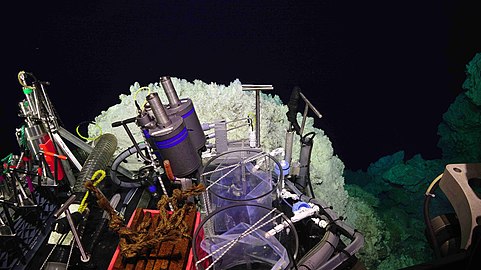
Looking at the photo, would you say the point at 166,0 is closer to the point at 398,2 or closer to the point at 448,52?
the point at 398,2

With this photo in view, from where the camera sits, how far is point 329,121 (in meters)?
5.84

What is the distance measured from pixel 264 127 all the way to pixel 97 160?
170cm

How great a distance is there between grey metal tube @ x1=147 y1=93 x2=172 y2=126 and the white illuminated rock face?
4.49ft

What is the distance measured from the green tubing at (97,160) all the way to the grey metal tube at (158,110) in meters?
1.00

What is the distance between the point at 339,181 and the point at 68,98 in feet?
12.3

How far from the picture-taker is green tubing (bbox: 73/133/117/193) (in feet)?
9.14

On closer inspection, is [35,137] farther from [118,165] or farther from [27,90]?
[118,165]

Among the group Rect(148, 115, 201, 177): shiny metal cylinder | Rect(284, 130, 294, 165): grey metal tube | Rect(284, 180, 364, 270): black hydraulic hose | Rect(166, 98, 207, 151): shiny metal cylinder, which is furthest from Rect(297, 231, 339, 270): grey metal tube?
Rect(166, 98, 207, 151): shiny metal cylinder

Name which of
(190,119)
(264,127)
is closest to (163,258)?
(190,119)

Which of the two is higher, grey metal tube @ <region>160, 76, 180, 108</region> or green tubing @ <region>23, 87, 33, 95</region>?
green tubing @ <region>23, 87, 33, 95</region>

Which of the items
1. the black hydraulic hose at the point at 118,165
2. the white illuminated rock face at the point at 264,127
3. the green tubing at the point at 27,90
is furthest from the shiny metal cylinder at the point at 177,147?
the white illuminated rock face at the point at 264,127

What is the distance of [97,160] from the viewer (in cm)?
300

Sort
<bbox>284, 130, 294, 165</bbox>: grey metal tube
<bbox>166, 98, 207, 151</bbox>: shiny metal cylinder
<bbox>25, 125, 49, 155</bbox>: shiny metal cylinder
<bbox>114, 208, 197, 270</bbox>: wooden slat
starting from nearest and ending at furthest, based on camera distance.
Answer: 1. <bbox>114, 208, 197, 270</bbox>: wooden slat
2. <bbox>166, 98, 207, 151</bbox>: shiny metal cylinder
3. <bbox>25, 125, 49, 155</bbox>: shiny metal cylinder
4. <bbox>284, 130, 294, 165</bbox>: grey metal tube

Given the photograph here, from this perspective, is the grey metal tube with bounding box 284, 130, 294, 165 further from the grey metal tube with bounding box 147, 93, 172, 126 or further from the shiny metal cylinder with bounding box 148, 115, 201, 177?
the grey metal tube with bounding box 147, 93, 172, 126
